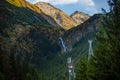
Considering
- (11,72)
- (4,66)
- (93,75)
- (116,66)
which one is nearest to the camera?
(116,66)

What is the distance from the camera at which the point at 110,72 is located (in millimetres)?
31688

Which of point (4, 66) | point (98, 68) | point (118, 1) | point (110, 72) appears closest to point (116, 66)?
point (110, 72)

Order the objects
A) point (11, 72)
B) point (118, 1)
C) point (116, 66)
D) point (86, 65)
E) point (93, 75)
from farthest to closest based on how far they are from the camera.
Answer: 1. point (11, 72)
2. point (86, 65)
3. point (93, 75)
4. point (118, 1)
5. point (116, 66)

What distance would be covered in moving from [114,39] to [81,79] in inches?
1176

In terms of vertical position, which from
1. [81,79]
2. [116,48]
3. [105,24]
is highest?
[105,24]

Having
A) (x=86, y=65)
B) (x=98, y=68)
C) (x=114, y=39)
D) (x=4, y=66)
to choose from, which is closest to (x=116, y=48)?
(x=114, y=39)

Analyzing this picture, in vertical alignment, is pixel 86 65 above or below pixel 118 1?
below

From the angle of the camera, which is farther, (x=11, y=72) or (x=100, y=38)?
(x=11, y=72)

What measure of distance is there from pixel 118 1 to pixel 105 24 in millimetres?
2328

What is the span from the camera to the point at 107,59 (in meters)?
32.1

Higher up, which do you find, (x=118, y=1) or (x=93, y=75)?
(x=118, y=1)

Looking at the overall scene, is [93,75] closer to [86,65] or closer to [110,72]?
[110,72]

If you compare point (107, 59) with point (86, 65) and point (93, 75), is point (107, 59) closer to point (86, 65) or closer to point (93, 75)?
point (93, 75)

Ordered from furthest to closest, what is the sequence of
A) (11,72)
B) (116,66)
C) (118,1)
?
(11,72)
(118,1)
(116,66)
